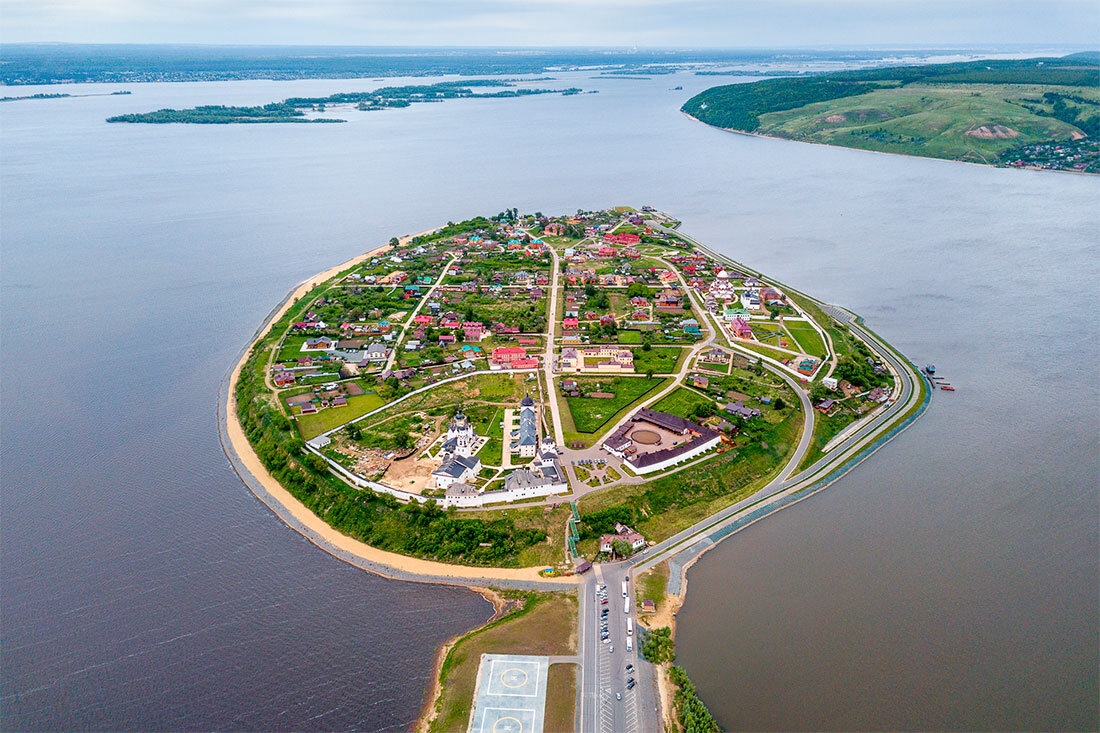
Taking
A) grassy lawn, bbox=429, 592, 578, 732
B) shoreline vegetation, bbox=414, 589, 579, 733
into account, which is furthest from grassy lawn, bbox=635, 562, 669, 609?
grassy lawn, bbox=429, 592, 578, 732

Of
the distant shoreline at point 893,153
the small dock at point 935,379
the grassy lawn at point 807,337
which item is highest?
the distant shoreline at point 893,153

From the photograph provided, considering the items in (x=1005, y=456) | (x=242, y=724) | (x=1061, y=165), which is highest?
(x=1061, y=165)

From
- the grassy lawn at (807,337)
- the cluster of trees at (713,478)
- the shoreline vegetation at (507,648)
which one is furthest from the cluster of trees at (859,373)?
the shoreline vegetation at (507,648)

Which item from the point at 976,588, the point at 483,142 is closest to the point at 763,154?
the point at 483,142

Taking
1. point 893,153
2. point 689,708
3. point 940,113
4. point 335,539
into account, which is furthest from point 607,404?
point 940,113

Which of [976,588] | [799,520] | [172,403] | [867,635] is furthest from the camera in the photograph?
[172,403]

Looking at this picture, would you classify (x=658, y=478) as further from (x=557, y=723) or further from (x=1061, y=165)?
(x=1061, y=165)

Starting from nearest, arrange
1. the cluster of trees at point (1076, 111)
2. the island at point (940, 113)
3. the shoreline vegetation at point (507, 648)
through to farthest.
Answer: the shoreline vegetation at point (507, 648) < the island at point (940, 113) < the cluster of trees at point (1076, 111)

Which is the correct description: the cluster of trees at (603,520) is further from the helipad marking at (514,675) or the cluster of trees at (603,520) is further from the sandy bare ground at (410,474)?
the sandy bare ground at (410,474)
